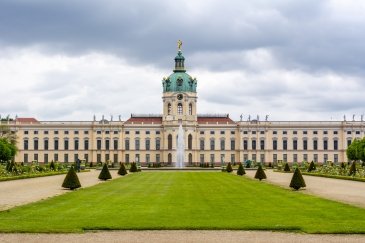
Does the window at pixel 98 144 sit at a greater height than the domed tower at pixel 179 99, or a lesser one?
lesser

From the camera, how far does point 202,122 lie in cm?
10731

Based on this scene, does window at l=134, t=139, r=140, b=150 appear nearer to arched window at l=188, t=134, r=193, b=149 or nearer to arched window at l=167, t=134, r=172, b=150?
arched window at l=167, t=134, r=172, b=150

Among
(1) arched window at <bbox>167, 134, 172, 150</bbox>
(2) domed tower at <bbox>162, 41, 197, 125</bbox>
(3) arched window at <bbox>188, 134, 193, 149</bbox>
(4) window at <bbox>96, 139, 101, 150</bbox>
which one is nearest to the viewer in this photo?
(2) domed tower at <bbox>162, 41, 197, 125</bbox>

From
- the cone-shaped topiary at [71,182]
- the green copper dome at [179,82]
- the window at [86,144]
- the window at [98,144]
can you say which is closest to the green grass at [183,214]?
the cone-shaped topiary at [71,182]

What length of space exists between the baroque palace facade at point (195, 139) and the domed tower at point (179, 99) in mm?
181

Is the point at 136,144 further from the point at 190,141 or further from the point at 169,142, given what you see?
the point at 190,141

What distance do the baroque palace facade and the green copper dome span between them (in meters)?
0.17

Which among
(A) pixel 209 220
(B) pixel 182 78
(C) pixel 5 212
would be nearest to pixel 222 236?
(A) pixel 209 220

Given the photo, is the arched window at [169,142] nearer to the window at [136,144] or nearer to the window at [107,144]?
the window at [136,144]

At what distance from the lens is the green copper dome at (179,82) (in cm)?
10275

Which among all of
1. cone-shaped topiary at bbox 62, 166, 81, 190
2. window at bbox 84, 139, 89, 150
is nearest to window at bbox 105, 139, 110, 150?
window at bbox 84, 139, 89, 150

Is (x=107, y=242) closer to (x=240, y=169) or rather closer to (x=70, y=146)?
(x=240, y=169)

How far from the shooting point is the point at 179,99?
10262 cm

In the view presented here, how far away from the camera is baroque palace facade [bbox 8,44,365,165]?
104 m
